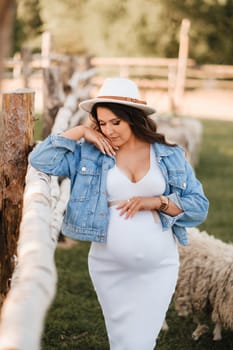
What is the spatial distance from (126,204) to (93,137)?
0.38 metres

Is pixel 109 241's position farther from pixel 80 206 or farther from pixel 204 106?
pixel 204 106

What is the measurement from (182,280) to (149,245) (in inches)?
68.7

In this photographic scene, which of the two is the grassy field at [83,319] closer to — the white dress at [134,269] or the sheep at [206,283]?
the sheep at [206,283]

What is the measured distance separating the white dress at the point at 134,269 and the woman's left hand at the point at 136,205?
36 millimetres

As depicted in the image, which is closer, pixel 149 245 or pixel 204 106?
pixel 149 245

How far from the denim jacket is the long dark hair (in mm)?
48

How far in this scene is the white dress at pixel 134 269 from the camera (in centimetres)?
328

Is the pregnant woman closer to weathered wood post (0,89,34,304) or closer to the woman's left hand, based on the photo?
the woman's left hand

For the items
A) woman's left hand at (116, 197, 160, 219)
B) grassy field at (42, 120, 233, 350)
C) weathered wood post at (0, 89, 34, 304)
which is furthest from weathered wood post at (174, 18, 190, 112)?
woman's left hand at (116, 197, 160, 219)

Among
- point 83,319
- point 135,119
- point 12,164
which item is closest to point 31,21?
point 83,319

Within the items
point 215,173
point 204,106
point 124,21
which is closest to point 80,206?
point 215,173

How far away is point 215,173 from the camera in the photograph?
468 inches

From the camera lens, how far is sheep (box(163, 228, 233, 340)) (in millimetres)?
4656

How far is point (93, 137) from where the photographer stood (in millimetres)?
3383
